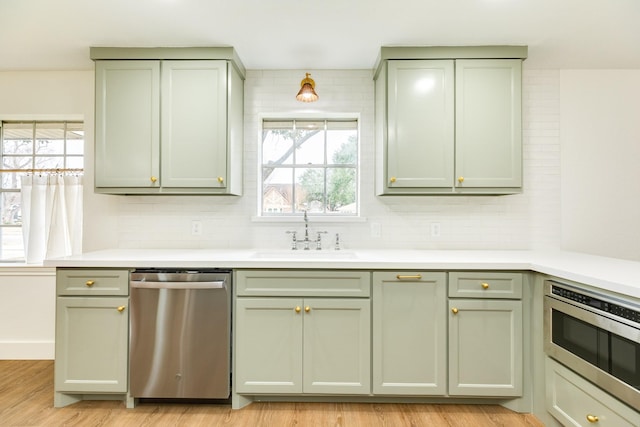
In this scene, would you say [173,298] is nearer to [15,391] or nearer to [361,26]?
[15,391]

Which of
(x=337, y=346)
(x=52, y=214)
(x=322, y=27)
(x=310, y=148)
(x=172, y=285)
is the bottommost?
(x=337, y=346)

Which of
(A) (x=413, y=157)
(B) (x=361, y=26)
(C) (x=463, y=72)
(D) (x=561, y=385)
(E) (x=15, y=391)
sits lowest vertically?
(E) (x=15, y=391)

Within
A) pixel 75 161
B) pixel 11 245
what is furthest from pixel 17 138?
pixel 11 245

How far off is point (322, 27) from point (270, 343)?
2.03 metres

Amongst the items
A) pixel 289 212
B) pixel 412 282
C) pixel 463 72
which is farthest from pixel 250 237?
pixel 463 72

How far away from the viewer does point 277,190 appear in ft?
9.64

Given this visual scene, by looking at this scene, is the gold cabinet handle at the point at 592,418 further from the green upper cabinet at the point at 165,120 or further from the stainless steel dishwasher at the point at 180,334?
the green upper cabinet at the point at 165,120

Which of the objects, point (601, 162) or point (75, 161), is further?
point (75, 161)

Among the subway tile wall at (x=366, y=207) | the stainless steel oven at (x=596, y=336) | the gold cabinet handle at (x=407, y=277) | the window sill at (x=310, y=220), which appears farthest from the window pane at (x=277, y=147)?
the stainless steel oven at (x=596, y=336)

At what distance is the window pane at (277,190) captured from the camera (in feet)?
9.61

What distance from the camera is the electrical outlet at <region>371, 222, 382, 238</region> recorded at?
9.16 ft

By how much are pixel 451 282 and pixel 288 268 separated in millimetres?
990

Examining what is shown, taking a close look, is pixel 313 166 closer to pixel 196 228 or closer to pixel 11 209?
pixel 196 228

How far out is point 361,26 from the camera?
221 centimetres
